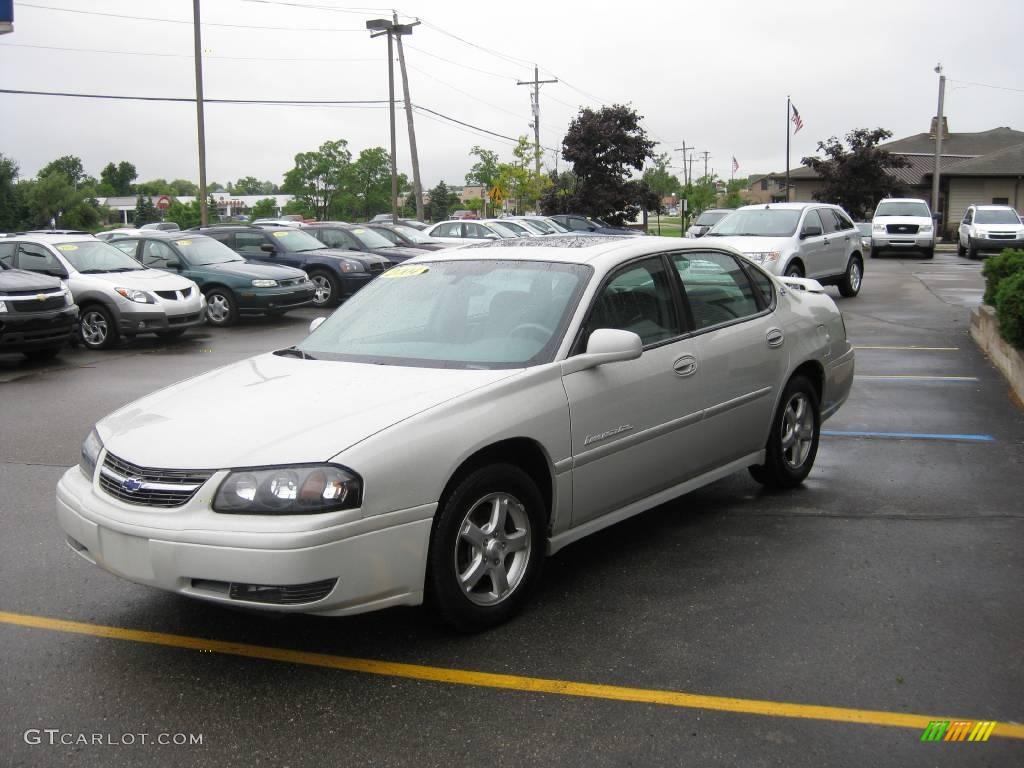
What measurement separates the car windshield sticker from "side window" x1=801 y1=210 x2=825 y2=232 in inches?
515

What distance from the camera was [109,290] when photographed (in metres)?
14.8

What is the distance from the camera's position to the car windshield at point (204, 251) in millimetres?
17891

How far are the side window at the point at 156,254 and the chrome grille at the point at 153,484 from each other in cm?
1455

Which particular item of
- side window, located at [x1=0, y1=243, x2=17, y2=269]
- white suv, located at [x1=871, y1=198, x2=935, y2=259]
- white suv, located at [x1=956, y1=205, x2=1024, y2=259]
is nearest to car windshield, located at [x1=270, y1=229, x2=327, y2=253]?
side window, located at [x1=0, y1=243, x2=17, y2=269]

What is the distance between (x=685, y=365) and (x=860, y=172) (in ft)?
149

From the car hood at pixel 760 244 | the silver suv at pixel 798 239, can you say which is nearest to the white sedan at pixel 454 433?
the car hood at pixel 760 244

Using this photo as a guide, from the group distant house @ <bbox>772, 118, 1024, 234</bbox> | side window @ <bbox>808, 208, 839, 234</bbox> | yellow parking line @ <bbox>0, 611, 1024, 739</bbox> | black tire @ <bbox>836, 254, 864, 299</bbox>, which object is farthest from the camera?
distant house @ <bbox>772, 118, 1024, 234</bbox>

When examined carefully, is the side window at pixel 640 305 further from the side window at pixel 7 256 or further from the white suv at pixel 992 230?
the white suv at pixel 992 230

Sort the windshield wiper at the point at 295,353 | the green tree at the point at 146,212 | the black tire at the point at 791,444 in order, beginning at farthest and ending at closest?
the green tree at the point at 146,212 < the black tire at the point at 791,444 < the windshield wiper at the point at 295,353

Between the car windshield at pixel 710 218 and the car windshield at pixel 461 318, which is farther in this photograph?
the car windshield at pixel 710 218

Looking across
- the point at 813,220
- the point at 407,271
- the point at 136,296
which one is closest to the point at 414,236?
the point at 813,220

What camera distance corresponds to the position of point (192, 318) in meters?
15.5

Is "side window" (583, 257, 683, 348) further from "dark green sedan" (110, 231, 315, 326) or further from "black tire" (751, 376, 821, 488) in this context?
"dark green sedan" (110, 231, 315, 326)

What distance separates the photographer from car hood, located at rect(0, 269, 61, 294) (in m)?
13.0
